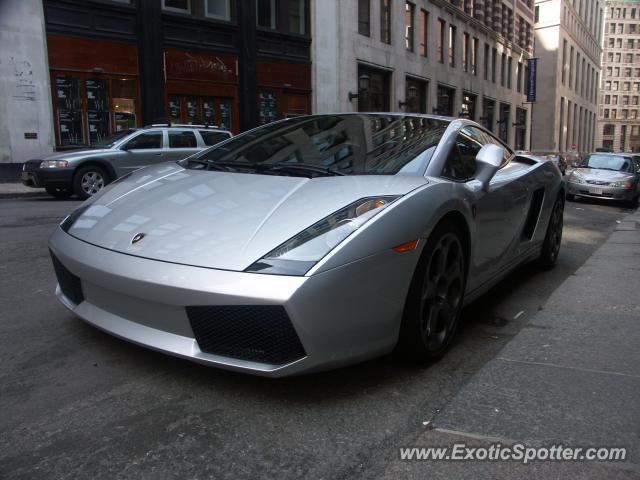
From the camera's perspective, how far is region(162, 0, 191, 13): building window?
60.5 ft

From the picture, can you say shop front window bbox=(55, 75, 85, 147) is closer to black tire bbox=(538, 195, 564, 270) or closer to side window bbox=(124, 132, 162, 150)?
side window bbox=(124, 132, 162, 150)

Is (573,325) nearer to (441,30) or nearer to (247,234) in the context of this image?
(247,234)

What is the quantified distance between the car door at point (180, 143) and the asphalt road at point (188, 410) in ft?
30.6

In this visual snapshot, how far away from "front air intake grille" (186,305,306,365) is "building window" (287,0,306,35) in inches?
848

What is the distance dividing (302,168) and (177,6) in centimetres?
1788

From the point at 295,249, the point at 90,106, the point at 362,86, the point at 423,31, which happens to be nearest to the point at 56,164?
the point at 90,106

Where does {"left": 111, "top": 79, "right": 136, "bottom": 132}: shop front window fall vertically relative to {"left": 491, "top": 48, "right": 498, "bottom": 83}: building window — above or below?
below

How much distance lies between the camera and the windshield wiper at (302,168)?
308cm

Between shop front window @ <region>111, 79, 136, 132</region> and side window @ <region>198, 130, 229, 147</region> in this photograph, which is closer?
side window @ <region>198, 130, 229, 147</region>

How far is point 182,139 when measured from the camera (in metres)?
12.8

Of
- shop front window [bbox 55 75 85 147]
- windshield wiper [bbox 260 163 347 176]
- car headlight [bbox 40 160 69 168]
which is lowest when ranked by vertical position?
car headlight [bbox 40 160 69 168]

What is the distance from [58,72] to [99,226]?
608 inches

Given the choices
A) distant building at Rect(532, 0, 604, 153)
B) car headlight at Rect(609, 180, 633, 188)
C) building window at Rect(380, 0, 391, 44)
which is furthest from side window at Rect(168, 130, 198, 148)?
distant building at Rect(532, 0, 604, 153)

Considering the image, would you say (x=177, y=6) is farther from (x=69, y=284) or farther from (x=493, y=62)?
(x=493, y=62)
